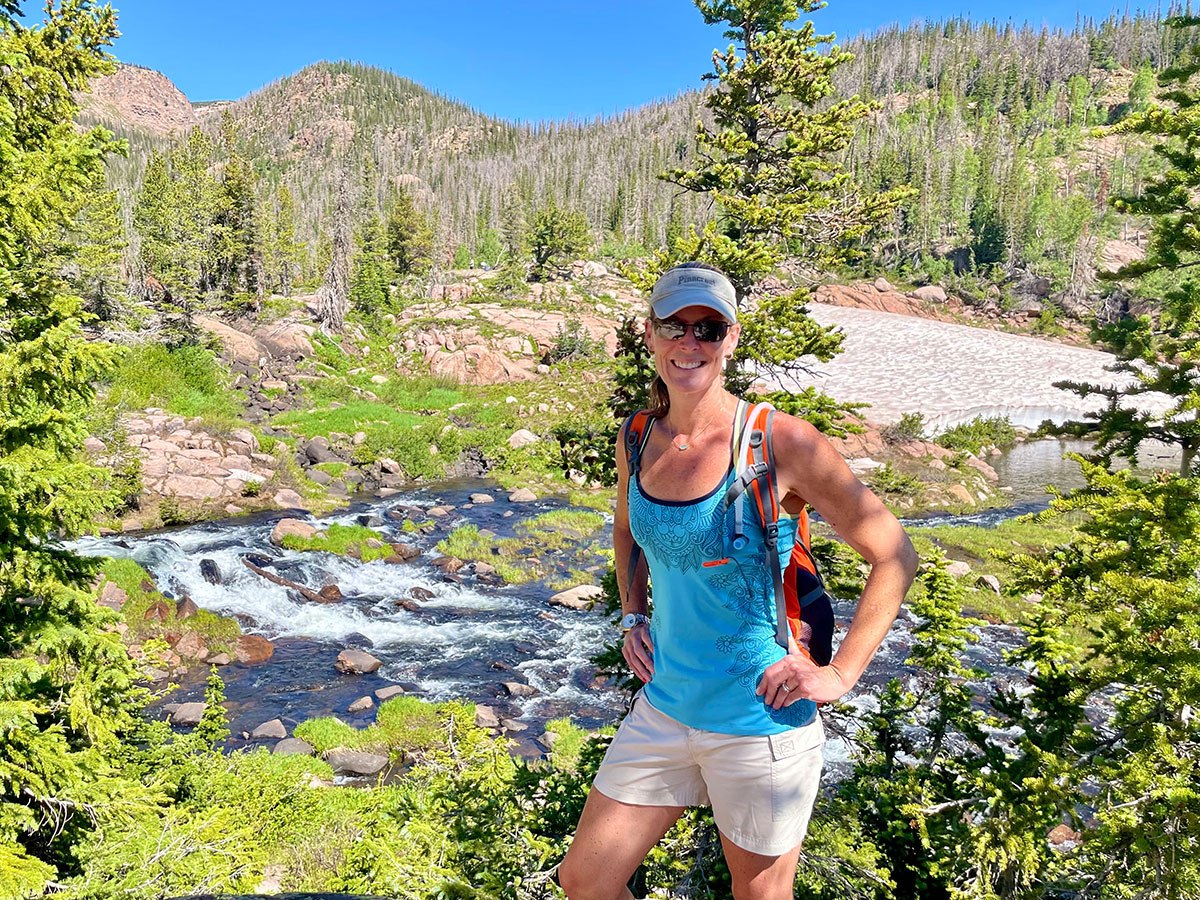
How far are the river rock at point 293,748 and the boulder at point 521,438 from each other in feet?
76.8

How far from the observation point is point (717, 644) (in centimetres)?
238

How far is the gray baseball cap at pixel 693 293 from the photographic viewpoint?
2.45 metres

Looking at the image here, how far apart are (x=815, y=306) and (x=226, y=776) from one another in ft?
258

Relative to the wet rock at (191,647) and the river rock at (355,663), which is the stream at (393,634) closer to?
the river rock at (355,663)

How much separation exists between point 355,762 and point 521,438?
81.8ft

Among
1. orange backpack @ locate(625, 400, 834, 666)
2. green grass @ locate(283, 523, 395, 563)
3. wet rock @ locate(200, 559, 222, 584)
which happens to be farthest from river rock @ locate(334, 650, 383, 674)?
orange backpack @ locate(625, 400, 834, 666)

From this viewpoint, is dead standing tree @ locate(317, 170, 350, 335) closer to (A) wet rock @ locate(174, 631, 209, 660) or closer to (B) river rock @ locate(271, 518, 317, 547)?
(B) river rock @ locate(271, 518, 317, 547)

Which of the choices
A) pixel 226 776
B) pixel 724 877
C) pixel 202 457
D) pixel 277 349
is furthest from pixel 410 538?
pixel 277 349

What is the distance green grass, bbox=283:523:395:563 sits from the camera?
2142cm

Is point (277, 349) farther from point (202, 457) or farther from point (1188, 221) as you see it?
A: point (1188, 221)

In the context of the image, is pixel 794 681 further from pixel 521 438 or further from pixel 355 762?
pixel 521 438

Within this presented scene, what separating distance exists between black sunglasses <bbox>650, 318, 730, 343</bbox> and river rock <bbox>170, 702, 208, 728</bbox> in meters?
13.8

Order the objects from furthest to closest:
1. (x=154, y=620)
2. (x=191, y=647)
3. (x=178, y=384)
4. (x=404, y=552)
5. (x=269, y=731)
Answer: (x=178, y=384) → (x=404, y=552) → (x=154, y=620) → (x=191, y=647) → (x=269, y=731)

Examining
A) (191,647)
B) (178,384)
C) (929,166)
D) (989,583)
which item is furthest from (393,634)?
(929,166)
